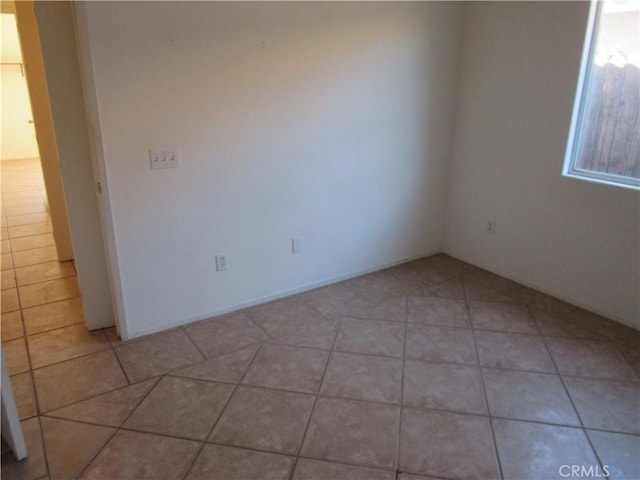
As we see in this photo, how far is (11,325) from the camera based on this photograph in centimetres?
291

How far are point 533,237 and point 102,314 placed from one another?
3029 millimetres

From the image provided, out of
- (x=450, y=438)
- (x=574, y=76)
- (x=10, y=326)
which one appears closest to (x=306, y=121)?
(x=574, y=76)

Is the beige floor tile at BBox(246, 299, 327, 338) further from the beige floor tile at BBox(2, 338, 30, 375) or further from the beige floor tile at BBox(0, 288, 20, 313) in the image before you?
the beige floor tile at BBox(0, 288, 20, 313)

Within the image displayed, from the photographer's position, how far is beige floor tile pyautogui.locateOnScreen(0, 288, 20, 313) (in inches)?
123

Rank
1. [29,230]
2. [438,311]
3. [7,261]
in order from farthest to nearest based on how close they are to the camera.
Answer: [29,230] → [7,261] → [438,311]

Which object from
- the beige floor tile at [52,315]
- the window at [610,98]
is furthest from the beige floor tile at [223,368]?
the window at [610,98]

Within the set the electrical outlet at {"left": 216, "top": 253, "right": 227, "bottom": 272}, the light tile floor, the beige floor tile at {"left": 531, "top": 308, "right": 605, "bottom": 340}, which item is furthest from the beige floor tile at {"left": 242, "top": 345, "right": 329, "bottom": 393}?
the beige floor tile at {"left": 531, "top": 308, "right": 605, "bottom": 340}

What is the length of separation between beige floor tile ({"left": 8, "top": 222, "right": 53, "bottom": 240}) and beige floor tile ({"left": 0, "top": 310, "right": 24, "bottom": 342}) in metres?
1.83

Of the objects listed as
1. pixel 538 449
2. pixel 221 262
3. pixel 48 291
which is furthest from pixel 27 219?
pixel 538 449

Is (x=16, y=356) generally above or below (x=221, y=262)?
below

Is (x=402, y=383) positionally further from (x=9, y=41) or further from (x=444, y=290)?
(x=9, y=41)

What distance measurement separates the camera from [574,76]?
116 inches

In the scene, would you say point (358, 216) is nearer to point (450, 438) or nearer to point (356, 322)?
point (356, 322)

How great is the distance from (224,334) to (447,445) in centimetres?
146
